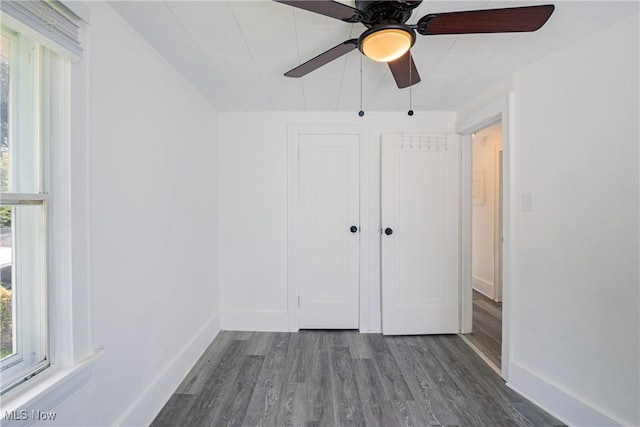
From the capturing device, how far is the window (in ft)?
3.02

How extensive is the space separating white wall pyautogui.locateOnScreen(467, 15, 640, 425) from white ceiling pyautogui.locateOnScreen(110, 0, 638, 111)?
7.2 inches

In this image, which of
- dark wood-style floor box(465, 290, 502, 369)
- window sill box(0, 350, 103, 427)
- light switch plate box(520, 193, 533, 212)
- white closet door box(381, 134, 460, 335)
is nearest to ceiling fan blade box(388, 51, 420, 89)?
white closet door box(381, 134, 460, 335)

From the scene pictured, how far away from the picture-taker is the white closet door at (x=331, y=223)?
2.67m

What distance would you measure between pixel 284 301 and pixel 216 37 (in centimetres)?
226

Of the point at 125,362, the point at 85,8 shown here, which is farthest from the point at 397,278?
the point at 85,8

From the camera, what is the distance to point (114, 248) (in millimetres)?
1286

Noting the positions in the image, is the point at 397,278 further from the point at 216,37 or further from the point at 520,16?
the point at 216,37

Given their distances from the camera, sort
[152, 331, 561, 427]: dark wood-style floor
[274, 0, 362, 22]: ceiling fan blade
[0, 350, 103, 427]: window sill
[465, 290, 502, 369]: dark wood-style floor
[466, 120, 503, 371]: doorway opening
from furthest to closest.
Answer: [466, 120, 503, 371]: doorway opening, [465, 290, 502, 369]: dark wood-style floor, [152, 331, 561, 427]: dark wood-style floor, [274, 0, 362, 22]: ceiling fan blade, [0, 350, 103, 427]: window sill

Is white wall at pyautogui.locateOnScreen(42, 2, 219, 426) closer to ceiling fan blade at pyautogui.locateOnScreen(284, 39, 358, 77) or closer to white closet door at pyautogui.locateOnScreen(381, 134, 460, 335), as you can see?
ceiling fan blade at pyautogui.locateOnScreen(284, 39, 358, 77)

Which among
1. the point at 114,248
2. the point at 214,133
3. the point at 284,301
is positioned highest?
the point at 214,133

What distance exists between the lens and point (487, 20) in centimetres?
108

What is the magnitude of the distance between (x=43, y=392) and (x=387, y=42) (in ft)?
6.12

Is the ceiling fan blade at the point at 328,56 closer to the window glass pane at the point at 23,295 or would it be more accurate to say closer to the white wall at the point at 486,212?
the window glass pane at the point at 23,295

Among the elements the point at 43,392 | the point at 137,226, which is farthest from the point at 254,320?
the point at 43,392
